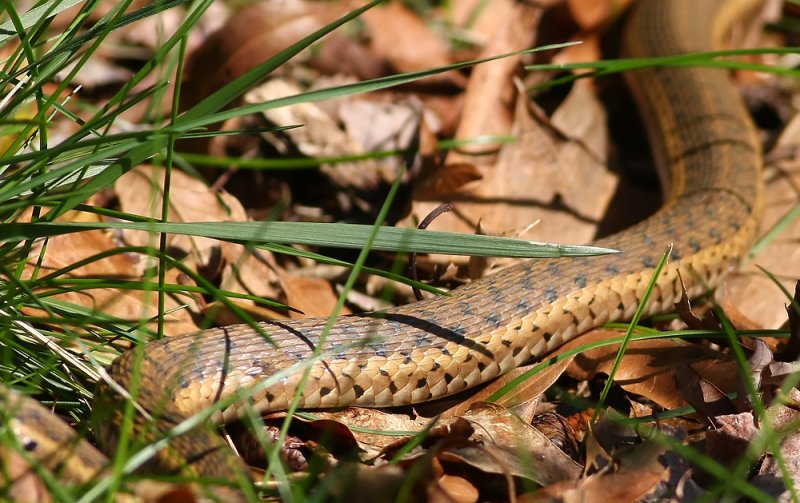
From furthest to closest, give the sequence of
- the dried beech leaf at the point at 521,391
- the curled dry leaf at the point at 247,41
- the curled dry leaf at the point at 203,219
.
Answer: the curled dry leaf at the point at 247,41 → the curled dry leaf at the point at 203,219 → the dried beech leaf at the point at 521,391

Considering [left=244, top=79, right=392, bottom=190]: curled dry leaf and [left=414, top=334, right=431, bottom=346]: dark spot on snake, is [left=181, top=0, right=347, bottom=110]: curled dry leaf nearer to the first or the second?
[left=244, top=79, right=392, bottom=190]: curled dry leaf

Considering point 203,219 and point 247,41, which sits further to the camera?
point 247,41

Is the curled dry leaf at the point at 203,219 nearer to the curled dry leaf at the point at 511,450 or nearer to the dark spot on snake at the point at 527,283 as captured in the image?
the dark spot on snake at the point at 527,283

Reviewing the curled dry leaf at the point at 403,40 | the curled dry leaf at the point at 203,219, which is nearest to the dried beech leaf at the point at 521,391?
the curled dry leaf at the point at 203,219

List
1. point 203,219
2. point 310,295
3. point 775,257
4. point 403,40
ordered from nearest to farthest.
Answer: point 310,295, point 203,219, point 775,257, point 403,40

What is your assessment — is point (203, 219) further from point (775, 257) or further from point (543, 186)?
point (775, 257)

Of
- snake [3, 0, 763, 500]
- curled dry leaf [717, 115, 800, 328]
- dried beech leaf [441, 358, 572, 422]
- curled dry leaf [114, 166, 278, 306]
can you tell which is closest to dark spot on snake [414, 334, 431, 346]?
snake [3, 0, 763, 500]

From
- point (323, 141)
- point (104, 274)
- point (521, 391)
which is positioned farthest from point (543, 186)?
point (104, 274)

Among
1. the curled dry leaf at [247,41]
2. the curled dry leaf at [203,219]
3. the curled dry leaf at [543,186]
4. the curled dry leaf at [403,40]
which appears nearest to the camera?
the curled dry leaf at [203,219]
